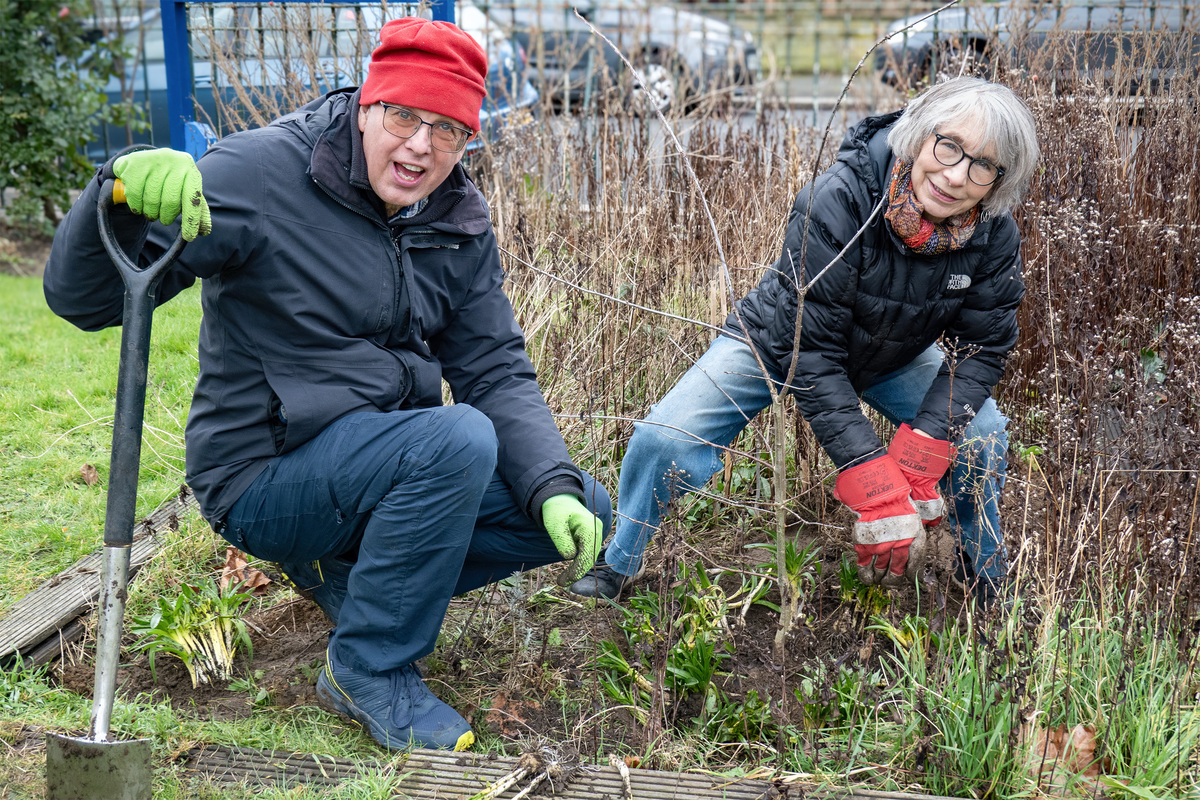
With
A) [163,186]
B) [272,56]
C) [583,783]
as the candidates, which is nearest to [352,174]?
[163,186]

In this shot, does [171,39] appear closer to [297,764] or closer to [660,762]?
[297,764]

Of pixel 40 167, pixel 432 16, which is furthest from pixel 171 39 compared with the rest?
pixel 40 167

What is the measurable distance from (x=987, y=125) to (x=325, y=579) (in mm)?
1934

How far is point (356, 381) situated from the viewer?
237cm

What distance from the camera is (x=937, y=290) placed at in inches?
Result: 109

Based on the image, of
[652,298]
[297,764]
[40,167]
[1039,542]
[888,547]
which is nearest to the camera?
[297,764]

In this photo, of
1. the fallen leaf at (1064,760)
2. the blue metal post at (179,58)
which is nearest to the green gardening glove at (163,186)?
the fallen leaf at (1064,760)

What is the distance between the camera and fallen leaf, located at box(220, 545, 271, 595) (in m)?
2.89

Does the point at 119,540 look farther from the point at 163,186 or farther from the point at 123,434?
the point at 163,186

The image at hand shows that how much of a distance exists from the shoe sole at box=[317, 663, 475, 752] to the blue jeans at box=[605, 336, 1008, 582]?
0.73 meters

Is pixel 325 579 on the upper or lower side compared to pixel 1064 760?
upper

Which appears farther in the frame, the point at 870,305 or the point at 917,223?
the point at 870,305

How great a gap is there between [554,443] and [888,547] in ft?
2.83

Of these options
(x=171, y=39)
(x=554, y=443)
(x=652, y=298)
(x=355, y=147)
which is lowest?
(x=554, y=443)
